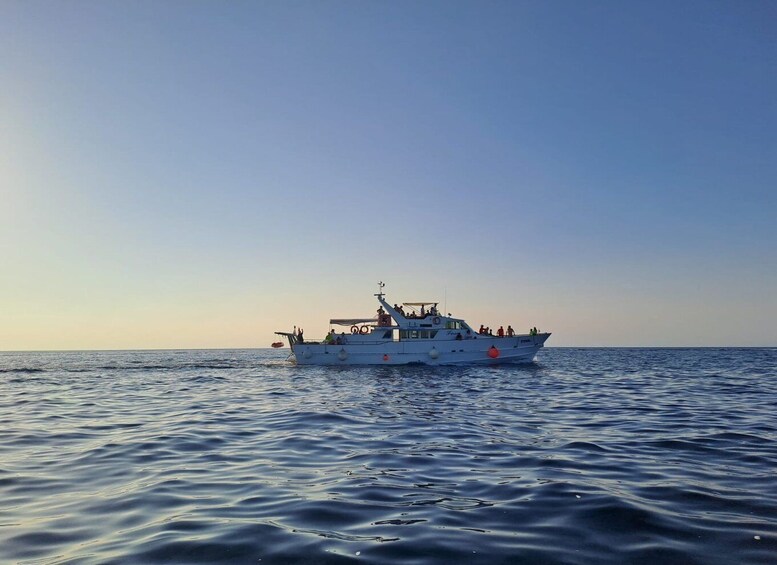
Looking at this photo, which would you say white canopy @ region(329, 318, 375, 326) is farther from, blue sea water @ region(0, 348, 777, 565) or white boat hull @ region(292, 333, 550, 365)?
blue sea water @ region(0, 348, 777, 565)

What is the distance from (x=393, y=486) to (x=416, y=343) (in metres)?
39.5

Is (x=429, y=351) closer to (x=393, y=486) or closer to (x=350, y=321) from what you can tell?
(x=350, y=321)

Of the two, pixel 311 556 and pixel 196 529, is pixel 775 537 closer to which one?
pixel 311 556

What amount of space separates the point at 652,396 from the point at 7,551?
22.9 meters

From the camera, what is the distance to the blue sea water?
212 inches

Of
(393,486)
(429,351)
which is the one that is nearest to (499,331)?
(429,351)

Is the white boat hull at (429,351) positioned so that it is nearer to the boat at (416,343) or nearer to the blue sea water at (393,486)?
the boat at (416,343)

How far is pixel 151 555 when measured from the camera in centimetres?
518

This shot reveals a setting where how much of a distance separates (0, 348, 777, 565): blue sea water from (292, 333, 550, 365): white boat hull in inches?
1178

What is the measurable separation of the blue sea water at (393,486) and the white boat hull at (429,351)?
98.1ft

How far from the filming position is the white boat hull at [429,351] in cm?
4719

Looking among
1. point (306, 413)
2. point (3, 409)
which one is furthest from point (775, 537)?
point (3, 409)

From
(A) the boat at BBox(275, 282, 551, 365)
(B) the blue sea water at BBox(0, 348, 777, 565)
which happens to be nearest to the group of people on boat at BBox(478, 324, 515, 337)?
(A) the boat at BBox(275, 282, 551, 365)

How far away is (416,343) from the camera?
47250mm
